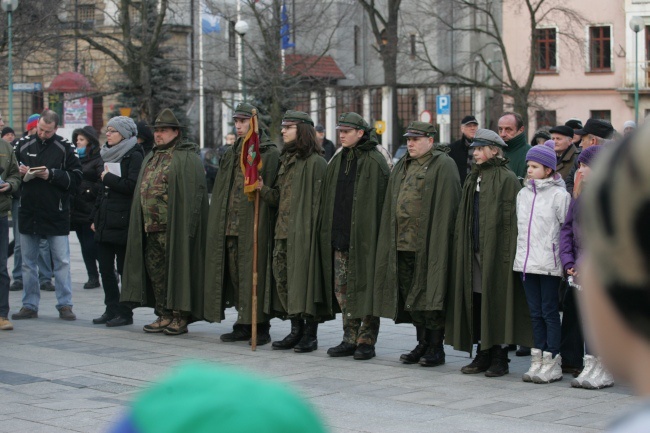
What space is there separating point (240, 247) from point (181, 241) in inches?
29.3

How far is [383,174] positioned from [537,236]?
5.76ft

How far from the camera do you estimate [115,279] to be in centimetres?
1195

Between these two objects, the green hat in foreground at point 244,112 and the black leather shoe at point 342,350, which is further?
the green hat in foreground at point 244,112

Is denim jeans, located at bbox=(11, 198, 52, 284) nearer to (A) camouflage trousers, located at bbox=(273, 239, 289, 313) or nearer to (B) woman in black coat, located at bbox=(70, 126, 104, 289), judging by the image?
(B) woman in black coat, located at bbox=(70, 126, 104, 289)

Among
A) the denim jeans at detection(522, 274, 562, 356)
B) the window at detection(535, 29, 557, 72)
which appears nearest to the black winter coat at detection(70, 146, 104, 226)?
the denim jeans at detection(522, 274, 562, 356)

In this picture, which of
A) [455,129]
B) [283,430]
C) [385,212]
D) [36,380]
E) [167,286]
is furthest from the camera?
[455,129]

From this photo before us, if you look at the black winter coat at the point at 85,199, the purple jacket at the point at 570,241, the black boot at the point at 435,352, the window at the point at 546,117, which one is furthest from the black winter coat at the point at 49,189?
the window at the point at 546,117

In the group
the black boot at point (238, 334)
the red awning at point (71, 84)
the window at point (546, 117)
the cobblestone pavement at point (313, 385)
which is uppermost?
the red awning at point (71, 84)

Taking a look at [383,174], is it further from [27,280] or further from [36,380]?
[27,280]

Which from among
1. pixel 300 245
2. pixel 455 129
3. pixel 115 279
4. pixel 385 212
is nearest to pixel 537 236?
pixel 385 212

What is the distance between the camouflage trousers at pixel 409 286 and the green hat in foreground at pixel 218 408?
8.35 metres

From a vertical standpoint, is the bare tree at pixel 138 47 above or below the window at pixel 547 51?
below

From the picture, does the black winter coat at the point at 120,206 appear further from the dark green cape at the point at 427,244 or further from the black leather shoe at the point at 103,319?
the dark green cape at the point at 427,244

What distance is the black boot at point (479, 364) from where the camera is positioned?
9227mm
